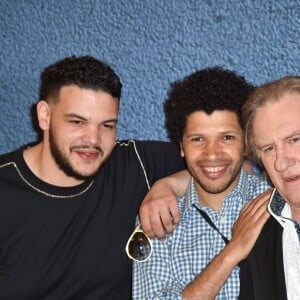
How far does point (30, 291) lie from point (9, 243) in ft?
0.50

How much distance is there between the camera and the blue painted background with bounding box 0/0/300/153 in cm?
185

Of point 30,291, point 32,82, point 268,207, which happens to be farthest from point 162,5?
point 30,291

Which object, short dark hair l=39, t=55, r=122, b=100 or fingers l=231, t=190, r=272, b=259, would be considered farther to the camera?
short dark hair l=39, t=55, r=122, b=100

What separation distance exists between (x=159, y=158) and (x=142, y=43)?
0.45 meters

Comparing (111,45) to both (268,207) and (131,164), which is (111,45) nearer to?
(131,164)

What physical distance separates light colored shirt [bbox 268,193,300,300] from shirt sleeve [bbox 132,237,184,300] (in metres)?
0.33

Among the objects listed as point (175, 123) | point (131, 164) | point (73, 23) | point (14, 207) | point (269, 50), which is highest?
point (73, 23)

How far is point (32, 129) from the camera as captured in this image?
215 cm

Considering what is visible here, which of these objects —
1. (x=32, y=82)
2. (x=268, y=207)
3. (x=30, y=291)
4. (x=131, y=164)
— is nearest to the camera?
(x=268, y=207)

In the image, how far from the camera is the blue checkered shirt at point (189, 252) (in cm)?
159

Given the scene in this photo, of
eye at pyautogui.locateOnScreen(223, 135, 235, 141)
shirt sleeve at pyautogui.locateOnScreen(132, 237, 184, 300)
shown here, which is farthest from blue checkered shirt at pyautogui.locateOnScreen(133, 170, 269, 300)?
eye at pyautogui.locateOnScreen(223, 135, 235, 141)

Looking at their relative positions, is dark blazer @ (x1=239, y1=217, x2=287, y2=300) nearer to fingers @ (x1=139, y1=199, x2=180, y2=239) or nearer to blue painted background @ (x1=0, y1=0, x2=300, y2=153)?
fingers @ (x1=139, y1=199, x2=180, y2=239)

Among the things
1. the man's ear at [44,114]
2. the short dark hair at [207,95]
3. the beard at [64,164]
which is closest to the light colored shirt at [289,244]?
the short dark hair at [207,95]

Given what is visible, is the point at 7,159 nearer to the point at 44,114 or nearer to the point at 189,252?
the point at 44,114
